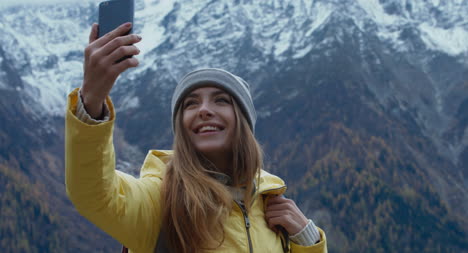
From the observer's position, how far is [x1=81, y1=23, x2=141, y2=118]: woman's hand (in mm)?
1981

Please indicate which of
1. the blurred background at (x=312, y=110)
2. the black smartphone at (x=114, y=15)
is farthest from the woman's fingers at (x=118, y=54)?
the blurred background at (x=312, y=110)

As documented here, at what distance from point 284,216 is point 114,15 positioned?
148 cm

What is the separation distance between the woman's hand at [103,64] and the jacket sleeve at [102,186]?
2.4 inches

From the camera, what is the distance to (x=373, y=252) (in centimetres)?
7625

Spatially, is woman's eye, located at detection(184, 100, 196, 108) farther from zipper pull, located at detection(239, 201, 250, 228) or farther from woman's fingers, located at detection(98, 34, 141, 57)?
woman's fingers, located at detection(98, 34, 141, 57)

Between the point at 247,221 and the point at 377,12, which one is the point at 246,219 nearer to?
the point at 247,221

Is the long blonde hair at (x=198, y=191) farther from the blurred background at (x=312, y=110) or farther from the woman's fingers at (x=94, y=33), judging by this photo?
the blurred background at (x=312, y=110)

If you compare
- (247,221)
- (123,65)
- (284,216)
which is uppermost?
(123,65)

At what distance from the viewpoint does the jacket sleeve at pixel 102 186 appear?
200cm

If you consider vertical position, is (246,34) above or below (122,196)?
below

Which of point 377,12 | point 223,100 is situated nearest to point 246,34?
point 377,12

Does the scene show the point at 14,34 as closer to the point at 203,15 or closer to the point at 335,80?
the point at 203,15

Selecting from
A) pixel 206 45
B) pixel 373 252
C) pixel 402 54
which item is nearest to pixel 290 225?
pixel 373 252

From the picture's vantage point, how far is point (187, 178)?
103 inches
